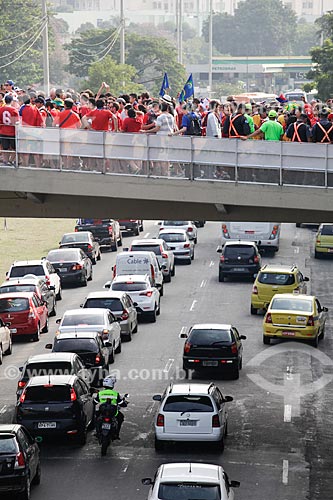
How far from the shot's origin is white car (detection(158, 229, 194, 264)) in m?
57.5

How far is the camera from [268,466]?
27.2 m

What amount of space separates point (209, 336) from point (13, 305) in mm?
8032

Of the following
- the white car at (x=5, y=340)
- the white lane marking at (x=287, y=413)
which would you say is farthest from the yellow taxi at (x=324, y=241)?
the white lane marking at (x=287, y=413)

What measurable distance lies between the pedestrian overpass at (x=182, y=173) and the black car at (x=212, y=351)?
157 inches

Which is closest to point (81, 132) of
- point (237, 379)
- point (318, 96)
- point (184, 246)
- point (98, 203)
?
point (98, 203)

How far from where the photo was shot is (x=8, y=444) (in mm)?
24016

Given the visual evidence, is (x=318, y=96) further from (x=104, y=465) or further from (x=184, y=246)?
(x=104, y=465)

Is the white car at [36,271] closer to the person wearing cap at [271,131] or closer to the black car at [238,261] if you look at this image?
the black car at [238,261]

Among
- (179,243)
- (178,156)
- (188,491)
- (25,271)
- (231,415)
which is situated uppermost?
(178,156)

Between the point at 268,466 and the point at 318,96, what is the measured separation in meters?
65.9

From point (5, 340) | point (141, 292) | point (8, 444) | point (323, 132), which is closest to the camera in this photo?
point (8, 444)

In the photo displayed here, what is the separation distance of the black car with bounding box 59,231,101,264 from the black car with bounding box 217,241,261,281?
6.93 meters

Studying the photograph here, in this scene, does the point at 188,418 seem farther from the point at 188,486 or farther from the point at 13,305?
the point at 13,305

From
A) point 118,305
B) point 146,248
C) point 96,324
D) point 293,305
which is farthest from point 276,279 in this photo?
point 96,324
